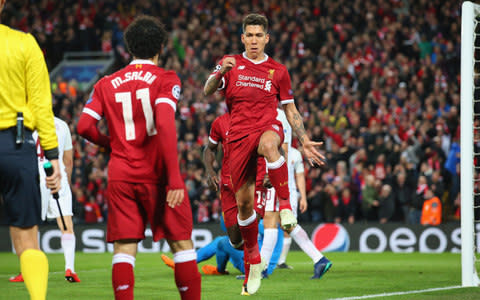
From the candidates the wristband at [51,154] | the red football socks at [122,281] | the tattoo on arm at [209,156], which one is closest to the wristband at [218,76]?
the tattoo on arm at [209,156]

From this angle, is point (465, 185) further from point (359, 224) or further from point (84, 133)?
point (359, 224)

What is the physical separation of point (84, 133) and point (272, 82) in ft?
9.28

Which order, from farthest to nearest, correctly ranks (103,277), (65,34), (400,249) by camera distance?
(65,34), (400,249), (103,277)

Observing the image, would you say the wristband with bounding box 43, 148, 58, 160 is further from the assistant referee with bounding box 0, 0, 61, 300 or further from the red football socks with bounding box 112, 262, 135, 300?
the red football socks with bounding box 112, 262, 135, 300

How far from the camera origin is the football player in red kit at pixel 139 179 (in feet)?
17.4

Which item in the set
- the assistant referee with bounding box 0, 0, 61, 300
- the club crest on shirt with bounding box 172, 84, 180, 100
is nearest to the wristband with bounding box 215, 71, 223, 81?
the club crest on shirt with bounding box 172, 84, 180, 100

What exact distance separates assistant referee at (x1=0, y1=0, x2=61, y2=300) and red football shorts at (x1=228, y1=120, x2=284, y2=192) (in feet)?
9.31

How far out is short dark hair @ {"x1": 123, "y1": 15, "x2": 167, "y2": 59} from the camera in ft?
17.9

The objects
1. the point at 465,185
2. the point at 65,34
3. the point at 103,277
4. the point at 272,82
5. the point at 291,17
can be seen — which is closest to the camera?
the point at 272,82

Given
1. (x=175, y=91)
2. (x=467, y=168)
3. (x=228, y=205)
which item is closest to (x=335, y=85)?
(x=467, y=168)

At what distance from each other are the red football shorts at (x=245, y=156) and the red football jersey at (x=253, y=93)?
0.20 ft

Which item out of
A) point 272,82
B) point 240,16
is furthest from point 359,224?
point 240,16

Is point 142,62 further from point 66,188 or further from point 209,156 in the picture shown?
point 66,188

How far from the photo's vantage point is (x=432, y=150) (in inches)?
711
